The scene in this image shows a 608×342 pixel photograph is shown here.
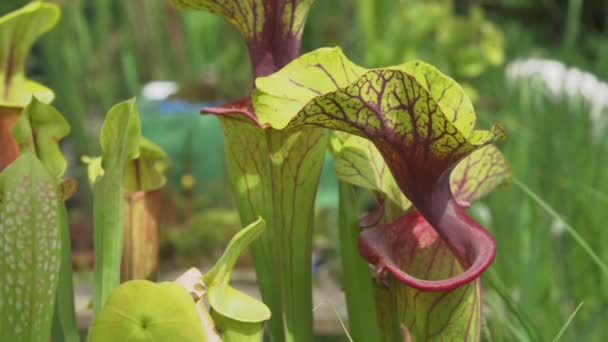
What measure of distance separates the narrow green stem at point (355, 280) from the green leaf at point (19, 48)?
263 mm

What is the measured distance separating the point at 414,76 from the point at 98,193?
22 centimetres

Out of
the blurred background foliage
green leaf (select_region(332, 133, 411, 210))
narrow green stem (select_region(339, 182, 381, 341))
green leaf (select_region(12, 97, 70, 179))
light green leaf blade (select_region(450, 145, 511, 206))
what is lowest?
the blurred background foliage

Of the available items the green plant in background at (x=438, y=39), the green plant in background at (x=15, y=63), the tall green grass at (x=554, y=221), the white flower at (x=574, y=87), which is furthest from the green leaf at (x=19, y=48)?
the green plant in background at (x=438, y=39)

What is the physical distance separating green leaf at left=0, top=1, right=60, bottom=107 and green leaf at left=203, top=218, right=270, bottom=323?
247 mm

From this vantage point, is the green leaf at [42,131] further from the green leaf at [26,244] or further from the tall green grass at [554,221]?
the tall green grass at [554,221]

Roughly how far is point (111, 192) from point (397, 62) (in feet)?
8.29

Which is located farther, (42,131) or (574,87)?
(574,87)

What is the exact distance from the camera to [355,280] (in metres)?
0.56

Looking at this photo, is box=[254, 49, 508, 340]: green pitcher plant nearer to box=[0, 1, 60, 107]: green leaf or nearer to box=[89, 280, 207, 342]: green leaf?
box=[89, 280, 207, 342]: green leaf

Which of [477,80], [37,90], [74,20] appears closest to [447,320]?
[37,90]

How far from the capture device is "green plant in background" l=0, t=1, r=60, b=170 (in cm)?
60

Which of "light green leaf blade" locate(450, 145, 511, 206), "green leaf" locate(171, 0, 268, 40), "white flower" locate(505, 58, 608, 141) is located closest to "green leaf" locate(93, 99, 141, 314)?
"green leaf" locate(171, 0, 268, 40)

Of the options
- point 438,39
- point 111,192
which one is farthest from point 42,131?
point 438,39

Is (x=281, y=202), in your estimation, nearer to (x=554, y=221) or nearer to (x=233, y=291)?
(x=233, y=291)
